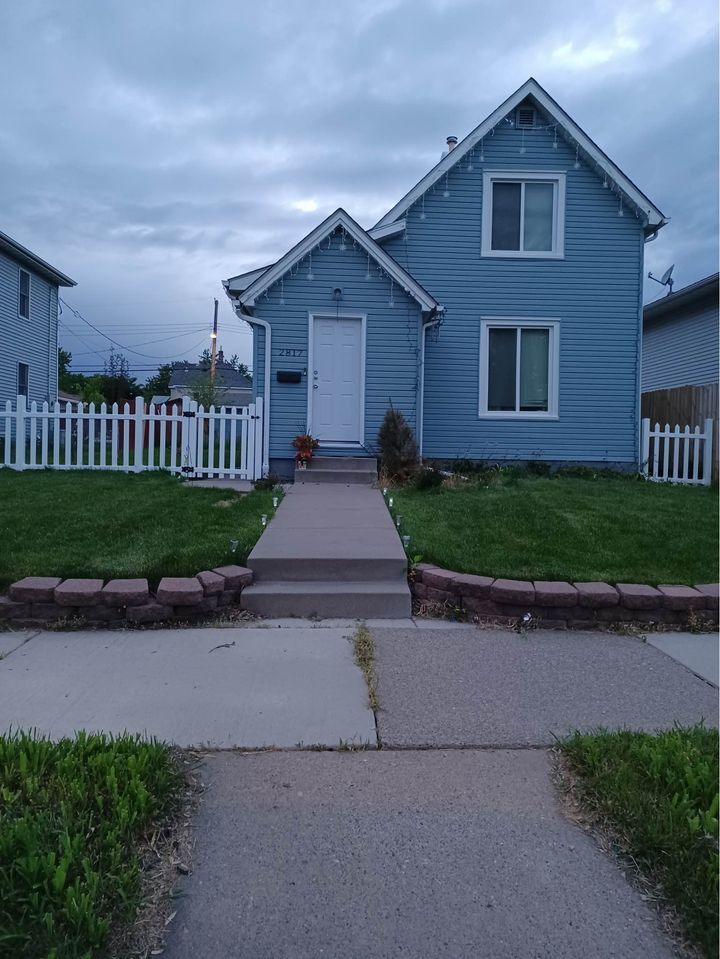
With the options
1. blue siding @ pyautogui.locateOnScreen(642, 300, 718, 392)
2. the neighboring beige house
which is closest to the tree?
the neighboring beige house

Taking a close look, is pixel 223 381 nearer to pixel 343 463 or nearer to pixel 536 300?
pixel 536 300

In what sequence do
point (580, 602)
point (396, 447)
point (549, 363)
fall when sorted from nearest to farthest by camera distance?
1. point (580, 602)
2. point (396, 447)
3. point (549, 363)

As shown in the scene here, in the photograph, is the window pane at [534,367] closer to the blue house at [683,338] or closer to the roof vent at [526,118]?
the roof vent at [526,118]

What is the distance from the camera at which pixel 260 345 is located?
12047mm

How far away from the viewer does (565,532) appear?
7.08 m

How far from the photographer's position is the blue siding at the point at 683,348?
17.5m

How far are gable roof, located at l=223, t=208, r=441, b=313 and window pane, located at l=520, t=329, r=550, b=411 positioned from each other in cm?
290

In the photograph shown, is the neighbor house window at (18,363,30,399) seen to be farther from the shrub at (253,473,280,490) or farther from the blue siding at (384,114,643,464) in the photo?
the shrub at (253,473,280,490)

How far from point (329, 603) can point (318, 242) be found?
7867 millimetres

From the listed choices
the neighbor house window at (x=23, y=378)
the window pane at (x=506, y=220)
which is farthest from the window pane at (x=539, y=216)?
the neighbor house window at (x=23, y=378)

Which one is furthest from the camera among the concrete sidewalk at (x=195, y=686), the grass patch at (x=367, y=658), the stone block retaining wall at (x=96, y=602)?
the stone block retaining wall at (x=96, y=602)

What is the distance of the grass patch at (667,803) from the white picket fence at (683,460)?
33.5ft

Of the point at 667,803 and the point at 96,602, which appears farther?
the point at 96,602

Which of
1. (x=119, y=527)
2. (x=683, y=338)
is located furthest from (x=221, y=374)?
(x=119, y=527)
